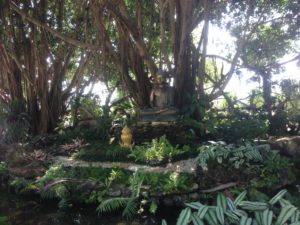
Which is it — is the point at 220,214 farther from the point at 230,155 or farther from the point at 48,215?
the point at 48,215

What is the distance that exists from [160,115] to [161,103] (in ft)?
1.22

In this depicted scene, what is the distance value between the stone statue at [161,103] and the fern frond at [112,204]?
2966 mm

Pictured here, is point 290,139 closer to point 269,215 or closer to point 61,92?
point 269,215

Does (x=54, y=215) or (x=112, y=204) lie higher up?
(x=112, y=204)

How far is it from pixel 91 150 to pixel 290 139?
11.2 ft

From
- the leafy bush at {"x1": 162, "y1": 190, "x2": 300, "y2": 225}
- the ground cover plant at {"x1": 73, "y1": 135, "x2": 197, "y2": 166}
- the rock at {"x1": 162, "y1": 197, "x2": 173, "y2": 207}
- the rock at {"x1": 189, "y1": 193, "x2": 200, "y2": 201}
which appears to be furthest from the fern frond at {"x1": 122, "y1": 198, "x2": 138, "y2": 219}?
the leafy bush at {"x1": 162, "y1": 190, "x2": 300, "y2": 225}

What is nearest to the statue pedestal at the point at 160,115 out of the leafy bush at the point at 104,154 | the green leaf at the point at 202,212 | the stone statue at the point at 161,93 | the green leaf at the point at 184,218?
the stone statue at the point at 161,93

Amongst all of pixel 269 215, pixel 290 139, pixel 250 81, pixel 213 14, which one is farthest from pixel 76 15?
pixel 269 215

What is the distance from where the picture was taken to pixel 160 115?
7.05 metres

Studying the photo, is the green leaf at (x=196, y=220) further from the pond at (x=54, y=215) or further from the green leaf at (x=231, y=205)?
the pond at (x=54, y=215)

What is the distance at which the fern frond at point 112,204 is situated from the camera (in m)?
4.16

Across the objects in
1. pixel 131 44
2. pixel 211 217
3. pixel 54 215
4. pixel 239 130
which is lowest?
pixel 54 215

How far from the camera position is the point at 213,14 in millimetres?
8336

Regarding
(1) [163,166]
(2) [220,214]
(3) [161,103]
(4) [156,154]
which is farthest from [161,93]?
(2) [220,214]
